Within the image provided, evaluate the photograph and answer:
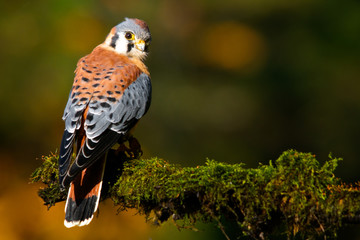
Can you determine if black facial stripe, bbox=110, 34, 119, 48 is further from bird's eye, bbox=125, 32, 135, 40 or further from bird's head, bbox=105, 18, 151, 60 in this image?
bird's eye, bbox=125, 32, 135, 40

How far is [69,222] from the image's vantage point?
3473 millimetres

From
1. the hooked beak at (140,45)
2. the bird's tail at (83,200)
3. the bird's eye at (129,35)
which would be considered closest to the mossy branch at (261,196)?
the bird's tail at (83,200)

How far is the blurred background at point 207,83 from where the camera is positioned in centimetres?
664

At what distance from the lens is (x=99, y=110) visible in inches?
153

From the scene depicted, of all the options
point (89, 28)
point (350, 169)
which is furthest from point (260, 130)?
point (89, 28)

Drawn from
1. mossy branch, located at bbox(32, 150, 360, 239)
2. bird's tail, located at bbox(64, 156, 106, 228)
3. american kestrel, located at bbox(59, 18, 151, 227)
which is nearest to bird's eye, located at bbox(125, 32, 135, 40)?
american kestrel, located at bbox(59, 18, 151, 227)

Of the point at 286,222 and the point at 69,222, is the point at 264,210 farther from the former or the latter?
the point at 69,222

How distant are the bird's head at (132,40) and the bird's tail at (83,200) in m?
1.59

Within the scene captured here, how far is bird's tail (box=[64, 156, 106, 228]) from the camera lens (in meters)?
3.48

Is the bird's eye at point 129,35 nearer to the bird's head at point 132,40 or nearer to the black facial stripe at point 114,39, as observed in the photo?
the bird's head at point 132,40

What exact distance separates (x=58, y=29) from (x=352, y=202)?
16.9 feet

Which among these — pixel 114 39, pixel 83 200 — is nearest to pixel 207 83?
pixel 114 39

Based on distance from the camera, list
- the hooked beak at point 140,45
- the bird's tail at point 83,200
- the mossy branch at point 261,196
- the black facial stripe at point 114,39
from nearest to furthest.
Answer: the mossy branch at point 261,196, the bird's tail at point 83,200, the hooked beak at point 140,45, the black facial stripe at point 114,39

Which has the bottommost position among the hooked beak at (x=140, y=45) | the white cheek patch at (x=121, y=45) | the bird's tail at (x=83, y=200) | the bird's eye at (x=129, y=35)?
the bird's tail at (x=83, y=200)
